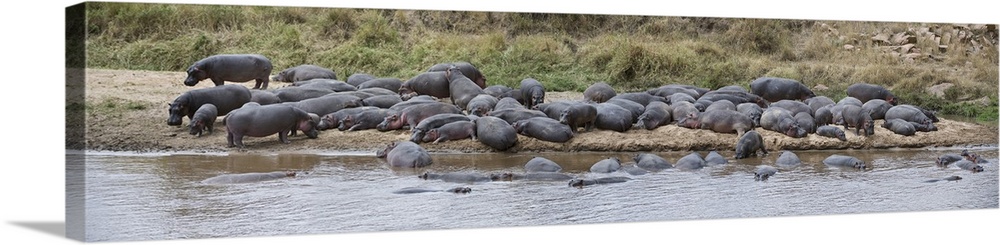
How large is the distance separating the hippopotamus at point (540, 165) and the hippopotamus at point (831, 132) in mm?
2797

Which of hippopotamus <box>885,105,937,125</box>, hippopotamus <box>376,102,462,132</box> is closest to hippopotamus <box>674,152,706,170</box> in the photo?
hippopotamus <box>376,102,462,132</box>

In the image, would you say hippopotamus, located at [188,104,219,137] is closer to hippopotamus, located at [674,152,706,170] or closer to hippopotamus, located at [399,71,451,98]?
hippopotamus, located at [399,71,451,98]

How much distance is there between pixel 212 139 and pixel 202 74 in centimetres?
48

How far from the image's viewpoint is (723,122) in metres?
11.2

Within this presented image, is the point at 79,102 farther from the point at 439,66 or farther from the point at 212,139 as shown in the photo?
the point at 439,66

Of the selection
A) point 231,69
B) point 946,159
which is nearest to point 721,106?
point 946,159

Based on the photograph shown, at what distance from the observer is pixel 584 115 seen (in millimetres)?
10750

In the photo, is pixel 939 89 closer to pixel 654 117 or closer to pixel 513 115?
pixel 654 117

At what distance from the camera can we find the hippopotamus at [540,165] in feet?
33.3

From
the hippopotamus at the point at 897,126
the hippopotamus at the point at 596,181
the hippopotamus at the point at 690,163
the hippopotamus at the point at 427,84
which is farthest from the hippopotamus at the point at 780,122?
the hippopotamus at the point at 427,84

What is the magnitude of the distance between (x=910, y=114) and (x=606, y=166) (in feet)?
11.1

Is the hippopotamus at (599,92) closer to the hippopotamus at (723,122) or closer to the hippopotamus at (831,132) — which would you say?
the hippopotamus at (723,122)

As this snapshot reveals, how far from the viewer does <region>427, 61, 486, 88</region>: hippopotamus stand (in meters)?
10.3

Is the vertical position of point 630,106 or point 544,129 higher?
point 630,106
